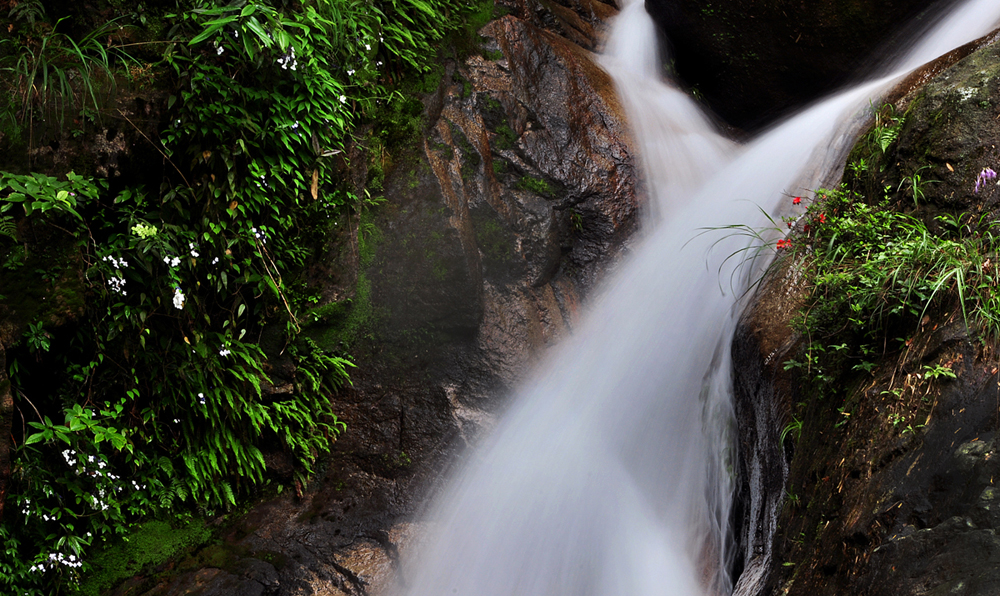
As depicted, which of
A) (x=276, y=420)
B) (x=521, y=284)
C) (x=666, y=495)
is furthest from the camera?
(x=521, y=284)

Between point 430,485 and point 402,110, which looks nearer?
point 430,485

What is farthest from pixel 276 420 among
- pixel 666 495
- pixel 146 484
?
pixel 666 495

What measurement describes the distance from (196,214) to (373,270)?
1.34 meters

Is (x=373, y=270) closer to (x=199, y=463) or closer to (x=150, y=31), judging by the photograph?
(x=199, y=463)

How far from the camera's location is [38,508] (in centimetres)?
309

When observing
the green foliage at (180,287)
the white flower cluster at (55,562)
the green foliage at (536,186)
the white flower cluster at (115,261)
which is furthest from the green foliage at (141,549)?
the green foliage at (536,186)

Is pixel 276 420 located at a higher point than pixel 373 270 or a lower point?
lower

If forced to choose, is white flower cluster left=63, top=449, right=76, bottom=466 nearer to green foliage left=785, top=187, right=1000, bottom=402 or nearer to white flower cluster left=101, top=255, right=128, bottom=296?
white flower cluster left=101, top=255, right=128, bottom=296

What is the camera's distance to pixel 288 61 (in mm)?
3578

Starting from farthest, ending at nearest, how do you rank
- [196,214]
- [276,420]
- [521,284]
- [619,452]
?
[521,284]
[619,452]
[276,420]
[196,214]

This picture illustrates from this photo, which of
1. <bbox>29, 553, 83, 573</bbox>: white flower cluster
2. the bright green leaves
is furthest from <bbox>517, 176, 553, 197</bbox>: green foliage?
<bbox>29, 553, 83, 573</bbox>: white flower cluster

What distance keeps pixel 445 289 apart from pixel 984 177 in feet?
11.1

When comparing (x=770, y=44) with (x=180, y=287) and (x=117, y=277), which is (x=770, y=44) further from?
(x=117, y=277)

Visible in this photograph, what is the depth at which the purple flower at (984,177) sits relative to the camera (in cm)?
282
